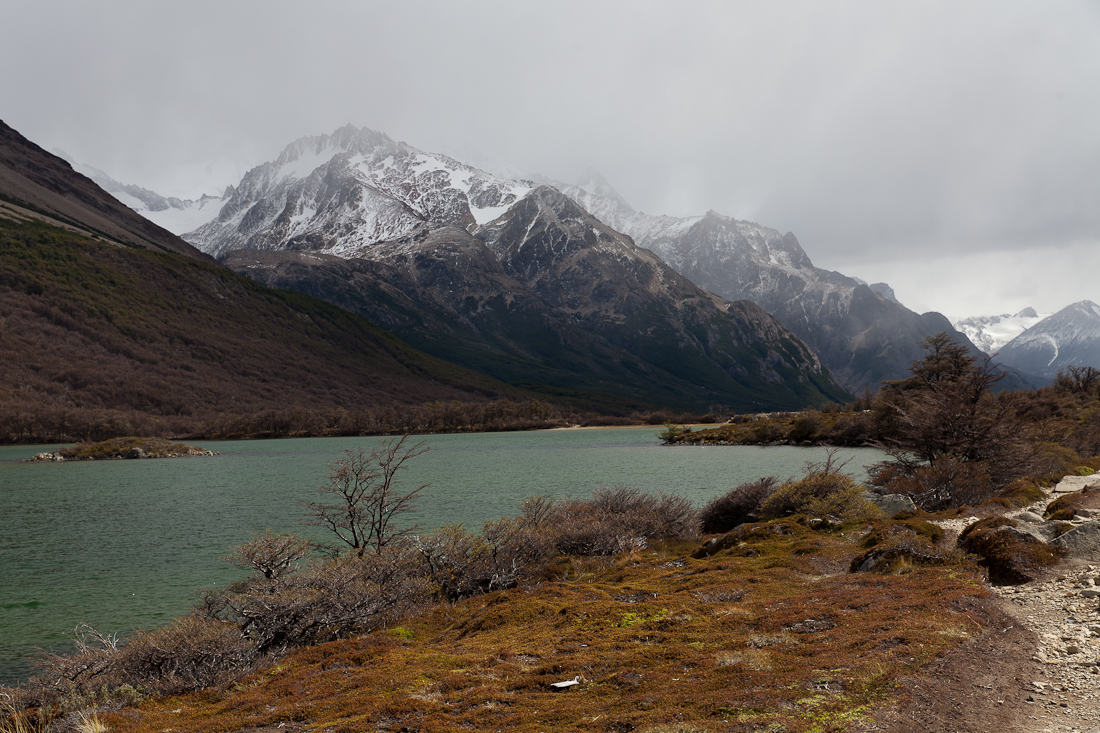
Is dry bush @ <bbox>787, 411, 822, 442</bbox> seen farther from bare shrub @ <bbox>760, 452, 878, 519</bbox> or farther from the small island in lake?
the small island in lake

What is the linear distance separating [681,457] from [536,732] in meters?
75.3

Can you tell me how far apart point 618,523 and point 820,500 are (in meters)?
8.94

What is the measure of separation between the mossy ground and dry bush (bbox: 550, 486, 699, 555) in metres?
7.54

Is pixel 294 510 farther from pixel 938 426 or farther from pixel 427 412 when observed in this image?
pixel 427 412

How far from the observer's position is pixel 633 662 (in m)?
10.4

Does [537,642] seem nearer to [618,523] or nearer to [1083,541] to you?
[1083,541]

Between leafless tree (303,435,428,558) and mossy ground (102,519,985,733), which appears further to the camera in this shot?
leafless tree (303,435,428,558)

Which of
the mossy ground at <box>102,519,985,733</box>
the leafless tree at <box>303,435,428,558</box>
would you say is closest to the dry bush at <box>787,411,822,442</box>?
the leafless tree at <box>303,435,428,558</box>

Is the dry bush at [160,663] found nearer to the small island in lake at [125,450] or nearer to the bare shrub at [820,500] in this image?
the bare shrub at [820,500]

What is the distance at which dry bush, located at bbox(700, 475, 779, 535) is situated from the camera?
2995 cm

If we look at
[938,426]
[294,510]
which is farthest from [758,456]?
[294,510]

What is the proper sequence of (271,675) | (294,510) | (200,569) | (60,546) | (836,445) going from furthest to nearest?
(836,445), (294,510), (60,546), (200,569), (271,675)

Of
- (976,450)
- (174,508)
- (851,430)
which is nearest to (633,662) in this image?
(976,450)

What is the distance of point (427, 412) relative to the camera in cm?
18262
